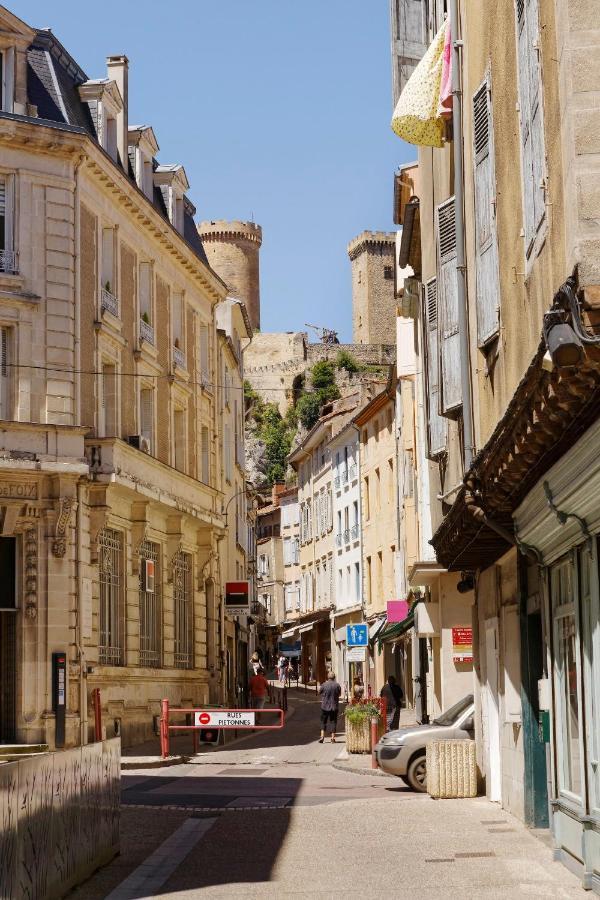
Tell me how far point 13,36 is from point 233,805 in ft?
56.8

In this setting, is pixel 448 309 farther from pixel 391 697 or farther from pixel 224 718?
pixel 391 697

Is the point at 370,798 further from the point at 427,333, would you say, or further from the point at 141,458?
the point at 141,458

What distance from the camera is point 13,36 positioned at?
2900 cm

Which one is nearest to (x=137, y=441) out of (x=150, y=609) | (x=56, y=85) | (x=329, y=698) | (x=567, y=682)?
(x=150, y=609)

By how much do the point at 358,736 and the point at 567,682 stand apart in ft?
52.6

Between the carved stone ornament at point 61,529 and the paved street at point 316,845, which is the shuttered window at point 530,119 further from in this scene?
the carved stone ornament at point 61,529

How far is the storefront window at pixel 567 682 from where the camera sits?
36.0 ft

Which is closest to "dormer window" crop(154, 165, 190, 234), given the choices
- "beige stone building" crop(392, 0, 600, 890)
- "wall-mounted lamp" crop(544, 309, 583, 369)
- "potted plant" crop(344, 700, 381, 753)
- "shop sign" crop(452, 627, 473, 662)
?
"potted plant" crop(344, 700, 381, 753)

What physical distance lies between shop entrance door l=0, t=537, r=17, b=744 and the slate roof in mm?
8412

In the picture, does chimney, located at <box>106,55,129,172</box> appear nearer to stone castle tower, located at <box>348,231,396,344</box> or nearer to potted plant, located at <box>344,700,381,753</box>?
potted plant, located at <box>344,700,381,753</box>

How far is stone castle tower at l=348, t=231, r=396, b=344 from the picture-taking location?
447 feet

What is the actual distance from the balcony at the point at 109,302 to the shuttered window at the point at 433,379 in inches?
491

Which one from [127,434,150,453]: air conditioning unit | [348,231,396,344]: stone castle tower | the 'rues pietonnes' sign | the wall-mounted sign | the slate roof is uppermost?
[348,231,396,344]: stone castle tower

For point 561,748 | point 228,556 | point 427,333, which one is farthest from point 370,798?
point 228,556
